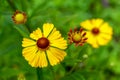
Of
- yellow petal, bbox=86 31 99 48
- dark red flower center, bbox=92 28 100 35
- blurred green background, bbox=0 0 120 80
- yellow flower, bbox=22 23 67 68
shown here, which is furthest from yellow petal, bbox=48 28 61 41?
dark red flower center, bbox=92 28 100 35

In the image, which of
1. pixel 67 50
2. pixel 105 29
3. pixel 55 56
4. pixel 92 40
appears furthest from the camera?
pixel 105 29

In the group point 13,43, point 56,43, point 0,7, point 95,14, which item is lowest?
point 56,43

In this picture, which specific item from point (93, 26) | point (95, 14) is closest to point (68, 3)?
point (95, 14)

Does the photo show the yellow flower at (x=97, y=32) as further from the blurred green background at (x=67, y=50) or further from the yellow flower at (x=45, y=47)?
the yellow flower at (x=45, y=47)

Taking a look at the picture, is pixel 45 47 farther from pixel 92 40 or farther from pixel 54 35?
pixel 92 40

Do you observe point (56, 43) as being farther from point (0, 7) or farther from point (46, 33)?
point (0, 7)

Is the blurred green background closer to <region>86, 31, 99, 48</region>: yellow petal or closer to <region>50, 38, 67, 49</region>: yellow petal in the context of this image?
<region>86, 31, 99, 48</region>: yellow petal

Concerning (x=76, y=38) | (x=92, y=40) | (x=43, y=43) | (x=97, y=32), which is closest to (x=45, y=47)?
(x=43, y=43)
